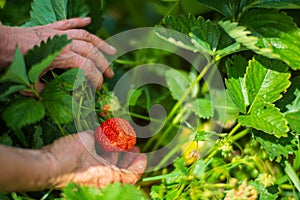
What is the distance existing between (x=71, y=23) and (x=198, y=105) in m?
0.34

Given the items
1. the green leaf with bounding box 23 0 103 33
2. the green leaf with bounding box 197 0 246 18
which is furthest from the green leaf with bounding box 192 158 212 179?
the green leaf with bounding box 23 0 103 33

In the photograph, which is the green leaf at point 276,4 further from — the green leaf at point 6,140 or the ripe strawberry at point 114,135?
the green leaf at point 6,140

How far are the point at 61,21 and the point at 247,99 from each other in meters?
0.42

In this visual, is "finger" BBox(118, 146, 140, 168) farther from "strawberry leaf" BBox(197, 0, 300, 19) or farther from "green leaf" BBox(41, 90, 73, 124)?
"strawberry leaf" BBox(197, 0, 300, 19)

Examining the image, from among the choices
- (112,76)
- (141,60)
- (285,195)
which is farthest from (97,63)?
(285,195)

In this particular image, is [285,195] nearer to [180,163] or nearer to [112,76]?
[180,163]

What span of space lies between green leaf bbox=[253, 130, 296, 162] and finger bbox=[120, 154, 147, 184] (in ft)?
0.77

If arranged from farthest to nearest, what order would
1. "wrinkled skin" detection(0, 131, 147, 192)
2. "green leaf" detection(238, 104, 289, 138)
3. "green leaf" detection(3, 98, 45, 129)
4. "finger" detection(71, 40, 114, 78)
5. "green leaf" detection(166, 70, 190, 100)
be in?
"green leaf" detection(166, 70, 190, 100) → "finger" detection(71, 40, 114, 78) → "green leaf" detection(238, 104, 289, 138) → "green leaf" detection(3, 98, 45, 129) → "wrinkled skin" detection(0, 131, 147, 192)

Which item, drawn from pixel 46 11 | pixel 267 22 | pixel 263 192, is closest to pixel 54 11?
pixel 46 11

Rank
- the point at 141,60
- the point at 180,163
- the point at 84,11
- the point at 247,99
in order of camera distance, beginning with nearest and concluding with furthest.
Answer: the point at 180,163, the point at 247,99, the point at 84,11, the point at 141,60

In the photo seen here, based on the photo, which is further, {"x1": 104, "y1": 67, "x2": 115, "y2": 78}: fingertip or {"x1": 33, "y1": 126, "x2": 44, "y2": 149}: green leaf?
{"x1": 104, "y1": 67, "x2": 115, "y2": 78}: fingertip

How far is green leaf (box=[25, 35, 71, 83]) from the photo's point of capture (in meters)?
0.87

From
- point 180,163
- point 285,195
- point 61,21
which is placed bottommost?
point 285,195

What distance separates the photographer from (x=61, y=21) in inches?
44.8
